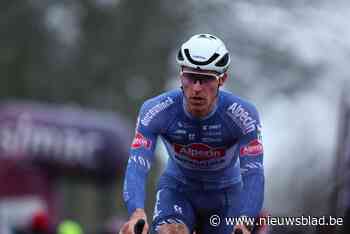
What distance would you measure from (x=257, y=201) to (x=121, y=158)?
14.2 metres

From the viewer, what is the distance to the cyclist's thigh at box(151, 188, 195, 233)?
11172 millimetres

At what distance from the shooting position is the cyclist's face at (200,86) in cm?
1070

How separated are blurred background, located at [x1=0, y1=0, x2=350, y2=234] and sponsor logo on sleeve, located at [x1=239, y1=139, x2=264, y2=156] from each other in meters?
13.8

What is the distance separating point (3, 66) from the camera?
117ft

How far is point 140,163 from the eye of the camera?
1068 centimetres

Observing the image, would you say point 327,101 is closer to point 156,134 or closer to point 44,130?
point 44,130

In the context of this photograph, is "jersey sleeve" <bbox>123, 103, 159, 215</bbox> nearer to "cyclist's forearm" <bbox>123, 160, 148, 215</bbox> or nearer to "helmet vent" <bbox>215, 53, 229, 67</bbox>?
"cyclist's forearm" <bbox>123, 160, 148, 215</bbox>

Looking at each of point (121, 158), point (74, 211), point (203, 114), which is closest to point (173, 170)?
point (203, 114)

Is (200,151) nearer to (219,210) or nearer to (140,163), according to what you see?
(219,210)

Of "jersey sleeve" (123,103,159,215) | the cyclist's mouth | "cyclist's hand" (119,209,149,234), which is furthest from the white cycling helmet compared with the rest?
"cyclist's hand" (119,209,149,234)

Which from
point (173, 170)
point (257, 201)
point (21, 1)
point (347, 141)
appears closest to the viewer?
point (257, 201)

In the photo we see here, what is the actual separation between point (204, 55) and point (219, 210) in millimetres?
1611

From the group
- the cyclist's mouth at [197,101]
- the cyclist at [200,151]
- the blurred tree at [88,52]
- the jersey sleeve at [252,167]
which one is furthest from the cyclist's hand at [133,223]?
the blurred tree at [88,52]

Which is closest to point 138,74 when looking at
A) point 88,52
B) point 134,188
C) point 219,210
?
point 88,52
